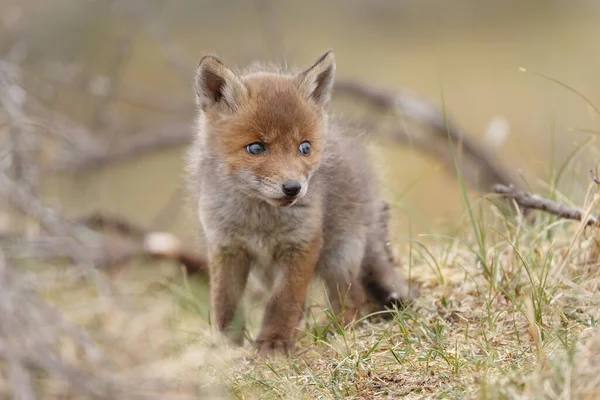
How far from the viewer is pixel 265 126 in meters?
3.95

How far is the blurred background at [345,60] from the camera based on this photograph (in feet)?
32.8

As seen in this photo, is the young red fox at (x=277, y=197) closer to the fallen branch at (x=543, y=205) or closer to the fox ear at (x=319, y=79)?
the fox ear at (x=319, y=79)

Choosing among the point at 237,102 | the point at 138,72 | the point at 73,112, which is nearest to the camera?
the point at 237,102

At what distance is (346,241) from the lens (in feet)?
14.9

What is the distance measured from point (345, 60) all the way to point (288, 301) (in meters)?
11.3

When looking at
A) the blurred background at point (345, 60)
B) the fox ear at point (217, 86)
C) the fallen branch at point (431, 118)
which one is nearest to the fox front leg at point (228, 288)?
the fox ear at point (217, 86)

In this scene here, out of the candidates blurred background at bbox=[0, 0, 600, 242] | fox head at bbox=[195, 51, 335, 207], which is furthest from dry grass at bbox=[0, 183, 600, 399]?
blurred background at bbox=[0, 0, 600, 242]

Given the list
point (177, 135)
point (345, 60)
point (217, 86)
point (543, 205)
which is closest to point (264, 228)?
point (217, 86)

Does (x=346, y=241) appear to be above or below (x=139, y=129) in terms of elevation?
above

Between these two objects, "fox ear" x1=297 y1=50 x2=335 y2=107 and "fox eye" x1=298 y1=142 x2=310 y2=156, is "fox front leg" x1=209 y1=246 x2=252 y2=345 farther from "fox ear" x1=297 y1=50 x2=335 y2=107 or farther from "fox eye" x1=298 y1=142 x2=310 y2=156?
"fox ear" x1=297 y1=50 x2=335 y2=107

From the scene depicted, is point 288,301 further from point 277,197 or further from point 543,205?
point 543,205

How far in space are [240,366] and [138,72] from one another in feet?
38.9

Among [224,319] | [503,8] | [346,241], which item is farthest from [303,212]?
[503,8]

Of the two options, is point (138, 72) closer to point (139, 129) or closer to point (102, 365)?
point (139, 129)
